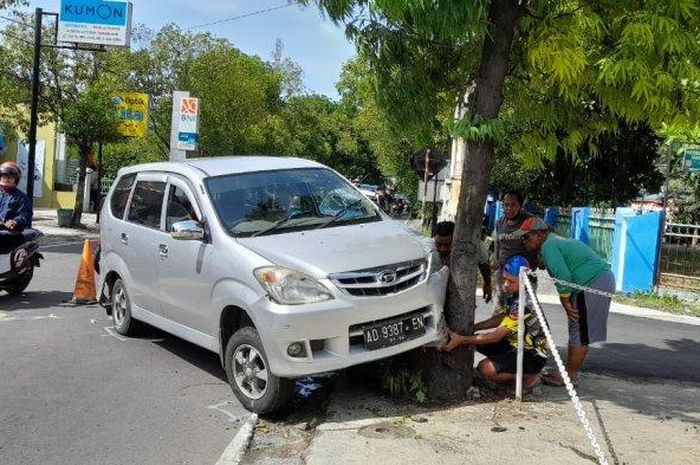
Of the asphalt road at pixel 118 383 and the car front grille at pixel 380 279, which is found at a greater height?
the car front grille at pixel 380 279

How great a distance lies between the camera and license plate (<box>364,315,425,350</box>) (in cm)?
491

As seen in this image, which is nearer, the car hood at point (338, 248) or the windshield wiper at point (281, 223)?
the car hood at point (338, 248)

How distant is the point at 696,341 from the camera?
8.64 metres

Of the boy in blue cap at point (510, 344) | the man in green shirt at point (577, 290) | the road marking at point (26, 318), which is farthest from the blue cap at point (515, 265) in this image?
the road marking at point (26, 318)

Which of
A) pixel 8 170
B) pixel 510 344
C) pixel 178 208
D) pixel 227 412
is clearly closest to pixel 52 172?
pixel 8 170

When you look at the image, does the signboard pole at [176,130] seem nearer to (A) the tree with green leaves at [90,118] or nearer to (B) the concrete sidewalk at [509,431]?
(A) the tree with green leaves at [90,118]

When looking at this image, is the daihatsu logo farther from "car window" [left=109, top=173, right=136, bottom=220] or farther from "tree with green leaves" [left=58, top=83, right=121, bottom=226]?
"tree with green leaves" [left=58, top=83, right=121, bottom=226]

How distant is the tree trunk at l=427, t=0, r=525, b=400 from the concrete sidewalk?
26 cm

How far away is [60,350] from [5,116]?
19877 millimetres

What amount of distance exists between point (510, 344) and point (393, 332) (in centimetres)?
119

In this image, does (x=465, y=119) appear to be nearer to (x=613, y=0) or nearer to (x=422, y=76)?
(x=422, y=76)

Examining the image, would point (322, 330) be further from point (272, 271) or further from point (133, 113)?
point (133, 113)

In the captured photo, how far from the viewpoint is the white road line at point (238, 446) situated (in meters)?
4.32

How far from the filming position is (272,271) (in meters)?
4.84
